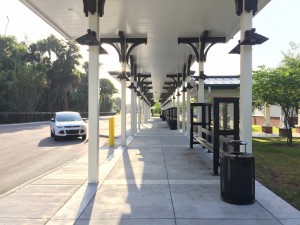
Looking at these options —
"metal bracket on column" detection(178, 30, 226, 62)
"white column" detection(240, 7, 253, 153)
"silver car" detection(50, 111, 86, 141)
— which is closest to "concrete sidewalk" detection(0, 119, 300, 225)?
"white column" detection(240, 7, 253, 153)

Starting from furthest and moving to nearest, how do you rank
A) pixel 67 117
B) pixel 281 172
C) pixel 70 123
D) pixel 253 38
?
1. pixel 67 117
2. pixel 70 123
3. pixel 281 172
4. pixel 253 38

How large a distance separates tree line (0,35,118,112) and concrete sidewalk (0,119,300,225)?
118 ft

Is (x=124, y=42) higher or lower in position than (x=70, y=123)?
higher

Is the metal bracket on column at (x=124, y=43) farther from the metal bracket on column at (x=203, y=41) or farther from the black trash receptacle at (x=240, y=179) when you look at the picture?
the black trash receptacle at (x=240, y=179)

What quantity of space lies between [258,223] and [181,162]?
6.12 meters

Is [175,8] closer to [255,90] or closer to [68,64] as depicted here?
[255,90]

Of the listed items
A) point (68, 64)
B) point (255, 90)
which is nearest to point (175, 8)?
point (255, 90)

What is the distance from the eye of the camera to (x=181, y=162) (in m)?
11.3

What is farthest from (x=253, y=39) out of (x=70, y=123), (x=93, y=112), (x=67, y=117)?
(x=67, y=117)

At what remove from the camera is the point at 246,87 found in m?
7.96

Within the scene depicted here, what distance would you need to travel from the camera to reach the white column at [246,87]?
26.0 ft

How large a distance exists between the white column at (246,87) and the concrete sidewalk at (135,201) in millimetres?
1292

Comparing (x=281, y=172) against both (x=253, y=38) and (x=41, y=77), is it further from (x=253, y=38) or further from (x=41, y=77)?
(x=41, y=77)

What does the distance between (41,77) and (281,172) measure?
43586 mm
